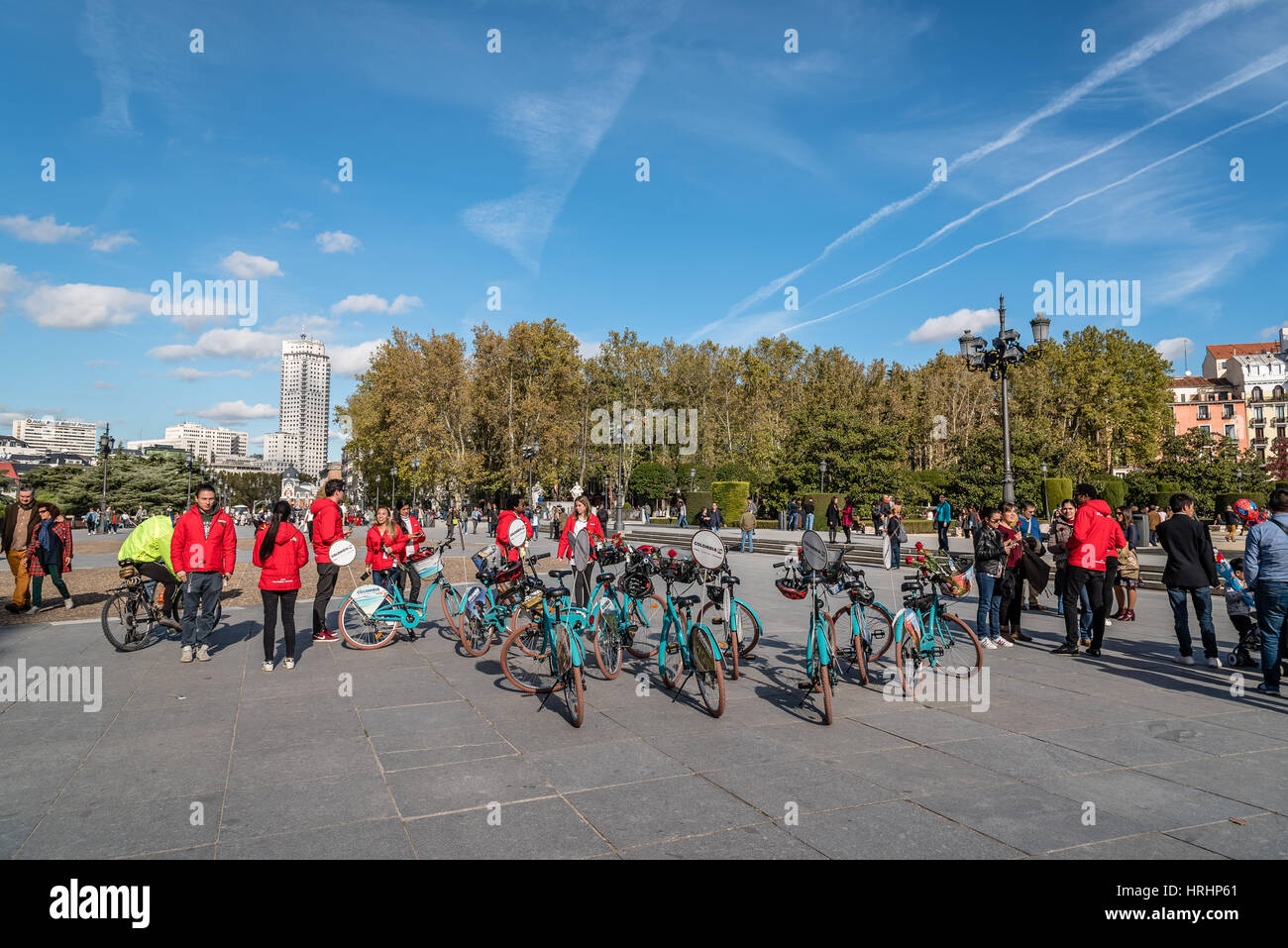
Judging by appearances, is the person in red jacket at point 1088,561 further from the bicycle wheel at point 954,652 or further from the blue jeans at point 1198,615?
the bicycle wheel at point 954,652

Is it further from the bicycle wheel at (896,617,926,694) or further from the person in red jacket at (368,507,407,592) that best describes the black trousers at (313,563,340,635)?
the bicycle wheel at (896,617,926,694)

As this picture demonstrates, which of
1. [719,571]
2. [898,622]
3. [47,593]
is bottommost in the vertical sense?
[47,593]

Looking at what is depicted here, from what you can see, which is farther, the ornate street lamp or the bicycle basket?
the ornate street lamp

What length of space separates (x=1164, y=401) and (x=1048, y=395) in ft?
37.1

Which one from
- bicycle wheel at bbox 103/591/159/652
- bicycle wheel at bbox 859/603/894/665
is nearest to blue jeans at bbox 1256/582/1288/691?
bicycle wheel at bbox 859/603/894/665

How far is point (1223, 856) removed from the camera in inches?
142

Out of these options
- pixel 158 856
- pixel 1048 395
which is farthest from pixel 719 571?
pixel 1048 395

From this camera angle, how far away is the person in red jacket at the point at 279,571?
25.4 ft

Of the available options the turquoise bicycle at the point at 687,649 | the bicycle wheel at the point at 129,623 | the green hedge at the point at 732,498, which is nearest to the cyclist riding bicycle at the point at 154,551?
the bicycle wheel at the point at 129,623

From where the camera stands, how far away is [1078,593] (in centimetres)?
853

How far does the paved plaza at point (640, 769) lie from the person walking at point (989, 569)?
4.25 feet

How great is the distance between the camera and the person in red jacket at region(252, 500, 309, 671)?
25.4 feet

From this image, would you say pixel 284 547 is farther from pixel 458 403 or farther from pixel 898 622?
pixel 458 403

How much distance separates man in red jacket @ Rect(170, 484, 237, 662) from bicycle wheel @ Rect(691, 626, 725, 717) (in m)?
4.90
